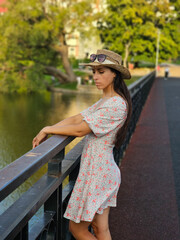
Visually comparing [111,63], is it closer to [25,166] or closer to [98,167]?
[98,167]

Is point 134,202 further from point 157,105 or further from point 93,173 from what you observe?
point 157,105

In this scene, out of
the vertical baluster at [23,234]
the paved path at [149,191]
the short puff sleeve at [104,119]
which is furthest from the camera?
the paved path at [149,191]

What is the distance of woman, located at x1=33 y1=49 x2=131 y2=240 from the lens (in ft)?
7.07

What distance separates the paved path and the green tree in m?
23.0

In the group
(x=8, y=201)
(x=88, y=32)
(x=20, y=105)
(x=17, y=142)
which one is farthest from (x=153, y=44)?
(x=8, y=201)

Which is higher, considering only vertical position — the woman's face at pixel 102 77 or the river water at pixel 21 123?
the woman's face at pixel 102 77

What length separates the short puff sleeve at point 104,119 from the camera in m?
2.14

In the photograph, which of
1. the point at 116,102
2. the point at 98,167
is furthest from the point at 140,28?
the point at 98,167

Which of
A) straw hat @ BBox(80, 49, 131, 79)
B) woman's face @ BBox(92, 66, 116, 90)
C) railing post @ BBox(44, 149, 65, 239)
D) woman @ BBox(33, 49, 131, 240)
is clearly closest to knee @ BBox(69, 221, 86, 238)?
woman @ BBox(33, 49, 131, 240)

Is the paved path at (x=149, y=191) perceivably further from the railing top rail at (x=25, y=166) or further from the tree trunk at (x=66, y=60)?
the tree trunk at (x=66, y=60)

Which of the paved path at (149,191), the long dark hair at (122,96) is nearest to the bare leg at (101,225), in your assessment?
the long dark hair at (122,96)

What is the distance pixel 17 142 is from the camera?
12.0m

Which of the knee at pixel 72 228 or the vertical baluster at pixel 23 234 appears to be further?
the knee at pixel 72 228

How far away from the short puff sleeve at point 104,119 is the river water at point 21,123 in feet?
15.2
